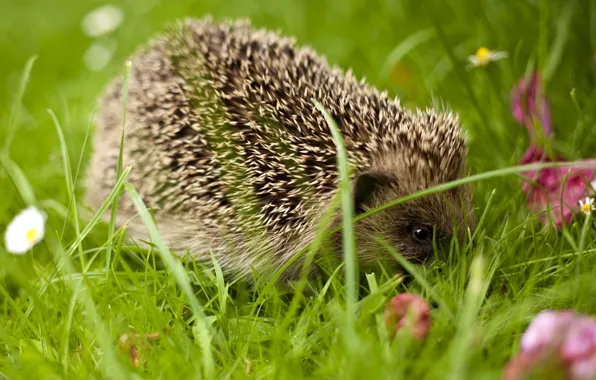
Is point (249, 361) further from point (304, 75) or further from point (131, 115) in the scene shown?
point (131, 115)

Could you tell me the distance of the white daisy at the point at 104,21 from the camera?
22.8 feet

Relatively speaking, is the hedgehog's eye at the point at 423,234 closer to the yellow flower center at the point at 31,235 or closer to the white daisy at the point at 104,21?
the yellow flower center at the point at 31,235

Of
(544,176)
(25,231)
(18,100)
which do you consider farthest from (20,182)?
(544,176)

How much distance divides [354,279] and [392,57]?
276cm

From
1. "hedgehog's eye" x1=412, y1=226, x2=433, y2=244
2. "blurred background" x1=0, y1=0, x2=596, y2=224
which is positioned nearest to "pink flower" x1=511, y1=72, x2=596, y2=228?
"blurred background" x1=0, y1=0, x2=596, y2=224

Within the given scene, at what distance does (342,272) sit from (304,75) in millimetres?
1225

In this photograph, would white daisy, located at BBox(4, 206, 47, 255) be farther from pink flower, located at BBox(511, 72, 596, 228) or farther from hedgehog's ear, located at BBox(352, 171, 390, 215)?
pink flower, located at BBox(511, 72, 596, 228)

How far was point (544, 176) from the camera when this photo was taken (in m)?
3.83

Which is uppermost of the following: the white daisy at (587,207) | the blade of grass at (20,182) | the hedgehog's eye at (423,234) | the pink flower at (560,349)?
the blade of grass at (20,182)

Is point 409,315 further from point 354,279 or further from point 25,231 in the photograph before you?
point 25,231

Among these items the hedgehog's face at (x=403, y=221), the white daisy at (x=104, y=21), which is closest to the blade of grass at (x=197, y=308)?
the hedgehog's face at (x=403, y=221)

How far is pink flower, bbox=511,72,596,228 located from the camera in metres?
3.49

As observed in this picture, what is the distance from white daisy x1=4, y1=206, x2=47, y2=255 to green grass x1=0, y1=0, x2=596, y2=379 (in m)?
0.11

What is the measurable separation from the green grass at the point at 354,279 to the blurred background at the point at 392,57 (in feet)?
0.06
